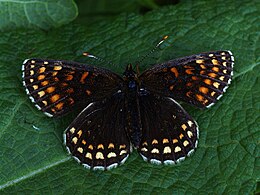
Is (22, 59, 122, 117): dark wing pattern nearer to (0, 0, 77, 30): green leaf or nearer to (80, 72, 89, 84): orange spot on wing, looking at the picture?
(80, 72, 89, 84): orange spot on wing

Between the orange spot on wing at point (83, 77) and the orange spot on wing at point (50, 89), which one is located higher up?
the orange spot on wing at point (83, 77)

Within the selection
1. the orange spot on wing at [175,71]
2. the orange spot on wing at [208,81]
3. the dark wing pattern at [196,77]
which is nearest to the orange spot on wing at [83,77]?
the dark wing pattern at [196,77]

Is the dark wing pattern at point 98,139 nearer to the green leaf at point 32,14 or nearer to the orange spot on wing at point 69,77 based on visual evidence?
the orange spot on wing at point 69,77

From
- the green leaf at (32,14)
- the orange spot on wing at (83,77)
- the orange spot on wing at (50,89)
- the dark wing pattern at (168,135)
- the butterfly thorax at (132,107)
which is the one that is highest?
the green leaf at (32,14)

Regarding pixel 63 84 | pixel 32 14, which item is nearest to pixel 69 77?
pixel 63 84

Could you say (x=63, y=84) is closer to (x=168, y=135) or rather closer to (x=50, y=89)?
(x=50, y=89)

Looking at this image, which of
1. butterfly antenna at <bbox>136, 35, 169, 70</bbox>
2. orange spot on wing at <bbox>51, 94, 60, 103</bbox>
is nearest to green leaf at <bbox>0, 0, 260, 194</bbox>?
butterfly antenna at <bbox>136, 35, 169, 70</bbox>

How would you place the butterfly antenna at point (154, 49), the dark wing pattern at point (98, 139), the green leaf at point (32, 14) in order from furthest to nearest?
the green leaf at point (32, 14) < the butterfly antenna at point (154, 49) < the dark wing pattern at point (98, 139)
